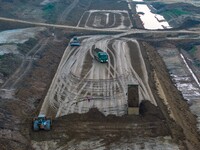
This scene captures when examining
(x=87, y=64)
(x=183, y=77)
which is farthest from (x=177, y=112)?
(x=87, y=64)

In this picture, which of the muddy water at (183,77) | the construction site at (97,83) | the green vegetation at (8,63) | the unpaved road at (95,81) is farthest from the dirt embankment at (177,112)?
the green vegetation at (8,63)

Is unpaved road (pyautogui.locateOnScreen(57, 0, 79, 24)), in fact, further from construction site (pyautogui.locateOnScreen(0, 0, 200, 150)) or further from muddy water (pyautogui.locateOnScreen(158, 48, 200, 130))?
muddy water (pyautogui.locateOnScreen(158, 48, 200, 130))

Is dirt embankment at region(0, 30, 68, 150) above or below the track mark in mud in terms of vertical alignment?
above

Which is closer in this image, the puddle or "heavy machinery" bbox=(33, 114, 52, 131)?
"heavy machinery" bbox=(33, 114, 52, 131)

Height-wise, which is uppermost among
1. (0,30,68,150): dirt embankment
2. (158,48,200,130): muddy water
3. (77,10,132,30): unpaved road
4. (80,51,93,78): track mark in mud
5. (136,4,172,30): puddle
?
(0,30,68,150): dirt embankment

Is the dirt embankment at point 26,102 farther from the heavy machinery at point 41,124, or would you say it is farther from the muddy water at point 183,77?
the muddy water at point 183,77

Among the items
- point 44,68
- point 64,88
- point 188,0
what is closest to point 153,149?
point 64,88

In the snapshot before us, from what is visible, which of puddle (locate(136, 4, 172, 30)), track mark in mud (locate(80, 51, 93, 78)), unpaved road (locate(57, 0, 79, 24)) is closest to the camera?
track mark in mud (locate(80, 51, 93, 78))

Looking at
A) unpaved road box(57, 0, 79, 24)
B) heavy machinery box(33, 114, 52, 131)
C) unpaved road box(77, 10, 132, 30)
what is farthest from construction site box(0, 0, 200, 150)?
unpaved road box(57, 0, 79, 24)
